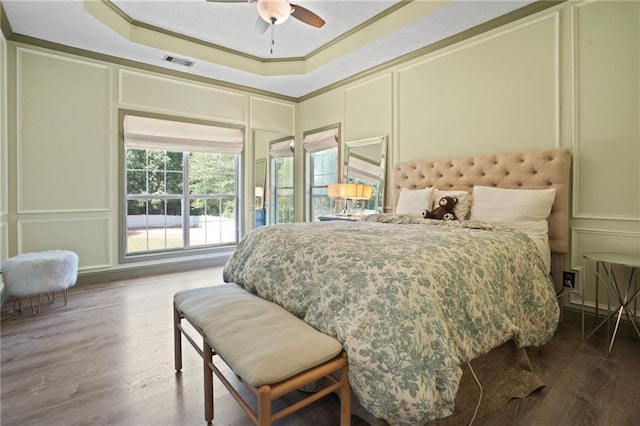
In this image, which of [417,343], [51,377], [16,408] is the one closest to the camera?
[417,343]

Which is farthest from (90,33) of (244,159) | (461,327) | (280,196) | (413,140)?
(461,327)

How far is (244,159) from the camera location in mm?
5066

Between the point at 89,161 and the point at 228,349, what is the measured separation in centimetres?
362

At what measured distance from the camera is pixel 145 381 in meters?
1.86

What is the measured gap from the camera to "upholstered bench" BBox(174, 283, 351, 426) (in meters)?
1.15

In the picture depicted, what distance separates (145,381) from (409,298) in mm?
1585

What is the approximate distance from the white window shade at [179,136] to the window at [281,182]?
69 cm

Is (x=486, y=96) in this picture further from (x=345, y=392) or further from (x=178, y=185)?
(x=178, y=185)

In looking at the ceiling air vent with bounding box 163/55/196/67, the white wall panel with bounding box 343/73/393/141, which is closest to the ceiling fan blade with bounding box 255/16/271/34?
the ceiling air vent with bounding box 163/55/196/67

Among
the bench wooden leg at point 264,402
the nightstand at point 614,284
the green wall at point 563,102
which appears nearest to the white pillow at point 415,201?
the green wall at point 563,102

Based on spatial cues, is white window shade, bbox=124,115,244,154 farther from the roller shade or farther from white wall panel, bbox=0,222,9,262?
the roller shade

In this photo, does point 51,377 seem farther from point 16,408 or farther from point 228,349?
point 228,349

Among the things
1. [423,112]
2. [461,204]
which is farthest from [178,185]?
[461,204]

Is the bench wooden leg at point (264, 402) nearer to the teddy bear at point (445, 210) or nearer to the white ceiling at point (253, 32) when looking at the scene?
the teddy bear at point (445, 210)
